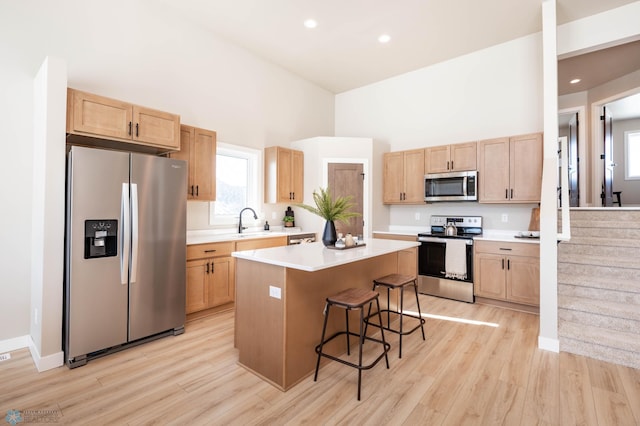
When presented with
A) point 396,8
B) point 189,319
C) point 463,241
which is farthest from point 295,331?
point 396,8

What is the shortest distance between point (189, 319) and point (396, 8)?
4.41m

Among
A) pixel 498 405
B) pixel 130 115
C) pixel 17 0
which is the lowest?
pixel 498 405

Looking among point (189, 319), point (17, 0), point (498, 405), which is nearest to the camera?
point (498, 405)

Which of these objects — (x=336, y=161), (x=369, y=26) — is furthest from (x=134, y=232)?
(x=369, y=26)

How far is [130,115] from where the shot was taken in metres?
2.95

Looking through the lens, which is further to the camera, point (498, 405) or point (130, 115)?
point (130, 115)

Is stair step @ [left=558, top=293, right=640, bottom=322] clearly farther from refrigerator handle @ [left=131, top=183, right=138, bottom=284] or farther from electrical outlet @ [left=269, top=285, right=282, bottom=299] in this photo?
refrigerator handle @ [left=131, top=183, right=138, bottom=284]

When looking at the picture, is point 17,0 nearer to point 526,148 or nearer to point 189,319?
point 189,319

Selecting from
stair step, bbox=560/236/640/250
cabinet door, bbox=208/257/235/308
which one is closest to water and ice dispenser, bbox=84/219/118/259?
cabinet door, bbox=208/257/235/308

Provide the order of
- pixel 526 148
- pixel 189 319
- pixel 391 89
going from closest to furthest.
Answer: pixel 189 319
pixel 526 148
pixel 391 89

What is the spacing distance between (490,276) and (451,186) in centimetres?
140

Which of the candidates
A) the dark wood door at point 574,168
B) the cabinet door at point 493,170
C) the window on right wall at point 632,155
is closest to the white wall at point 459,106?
the cabinet door at point 493,170

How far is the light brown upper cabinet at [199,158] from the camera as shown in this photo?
3.66 meters

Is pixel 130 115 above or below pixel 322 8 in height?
below
